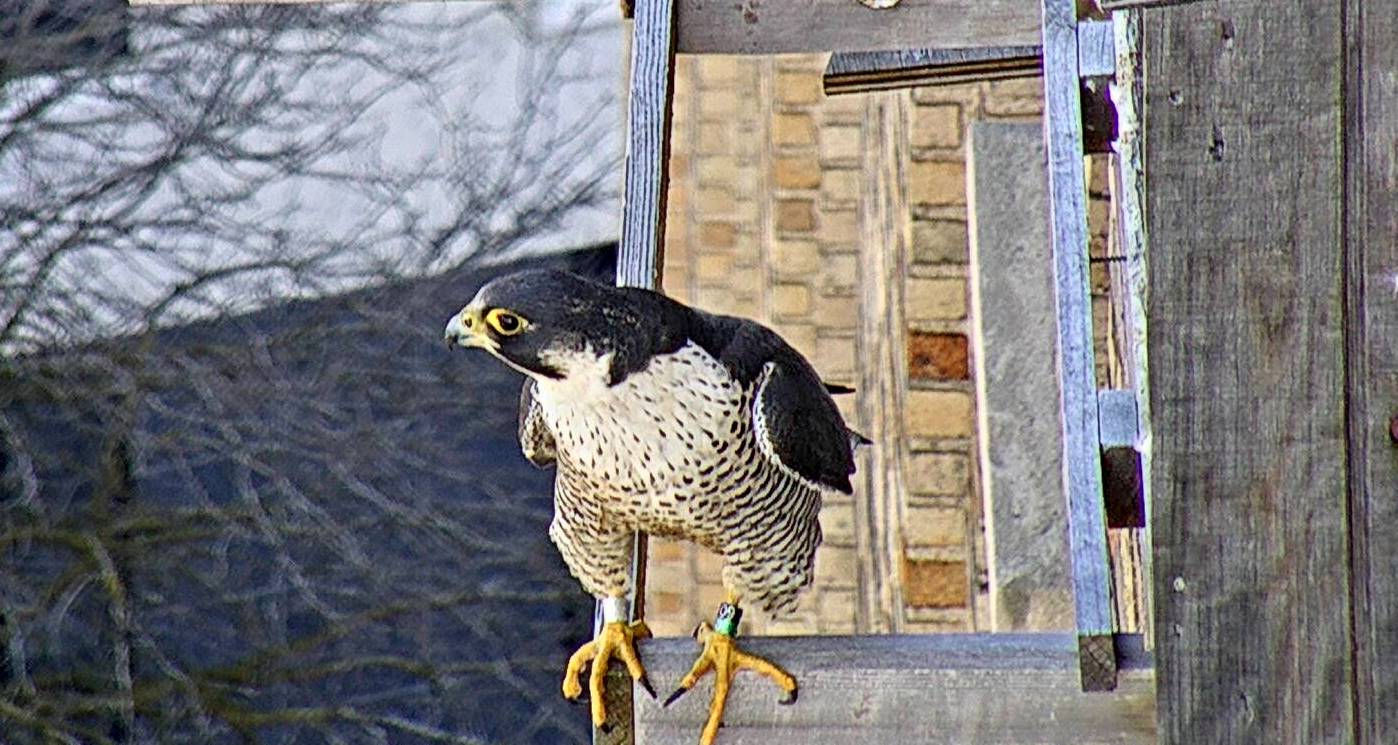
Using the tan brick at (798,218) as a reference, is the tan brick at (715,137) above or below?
above

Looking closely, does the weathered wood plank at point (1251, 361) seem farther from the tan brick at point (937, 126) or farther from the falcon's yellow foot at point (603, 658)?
the tan brick at point (937, 126)

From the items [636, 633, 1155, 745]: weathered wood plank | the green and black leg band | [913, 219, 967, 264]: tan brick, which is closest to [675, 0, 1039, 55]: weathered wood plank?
the green and black leg band

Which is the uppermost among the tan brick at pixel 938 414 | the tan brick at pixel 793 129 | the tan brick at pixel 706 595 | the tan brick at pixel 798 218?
the tan brick at pixel 793 129

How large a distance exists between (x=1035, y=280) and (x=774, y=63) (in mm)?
1318

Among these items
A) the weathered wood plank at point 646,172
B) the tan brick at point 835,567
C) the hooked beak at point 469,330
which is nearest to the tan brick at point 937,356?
the tan brick at point 835,567

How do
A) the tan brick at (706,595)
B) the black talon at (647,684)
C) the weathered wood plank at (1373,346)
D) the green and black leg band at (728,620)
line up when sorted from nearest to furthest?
1. the weathered wood plank at (1373,346)
2. the black talon at (647,684)
3. the green and black leg band at (728,620)
4. the tan brick at (706,595)

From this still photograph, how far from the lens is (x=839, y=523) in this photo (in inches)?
210

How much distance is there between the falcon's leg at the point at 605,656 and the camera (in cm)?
226

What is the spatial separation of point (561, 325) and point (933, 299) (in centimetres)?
259

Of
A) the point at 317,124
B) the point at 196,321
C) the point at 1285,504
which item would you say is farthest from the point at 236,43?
the point at 1285,504

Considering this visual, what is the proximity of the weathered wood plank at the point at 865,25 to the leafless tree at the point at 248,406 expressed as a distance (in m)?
2.21

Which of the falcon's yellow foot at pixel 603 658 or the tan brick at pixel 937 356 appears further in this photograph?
the tan brick at pixel 937 356

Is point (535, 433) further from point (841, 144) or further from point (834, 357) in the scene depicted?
point (841, 144)

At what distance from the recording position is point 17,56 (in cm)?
508
